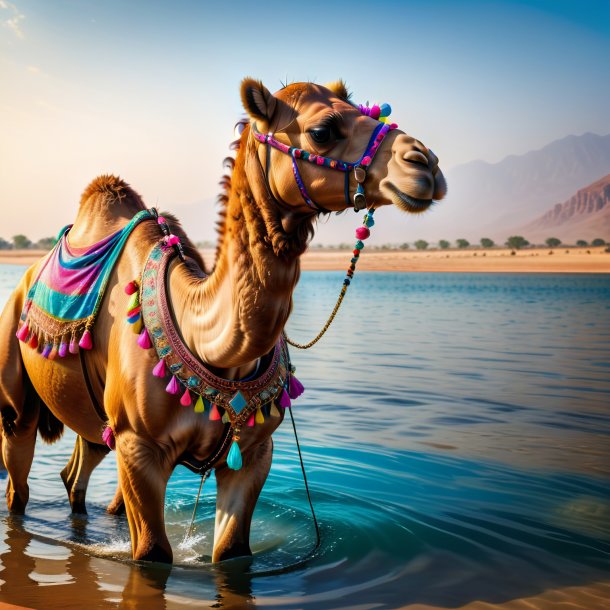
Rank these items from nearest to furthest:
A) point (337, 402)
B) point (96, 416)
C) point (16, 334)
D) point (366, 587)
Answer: point (366, 587), point (96, 416), point (16, 334), point (337, 402)

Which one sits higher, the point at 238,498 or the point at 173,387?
the point at 173,387

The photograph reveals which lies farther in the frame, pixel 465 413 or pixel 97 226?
pixel 465 413

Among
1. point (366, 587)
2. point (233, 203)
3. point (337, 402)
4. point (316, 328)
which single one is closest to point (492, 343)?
point (316, 328)

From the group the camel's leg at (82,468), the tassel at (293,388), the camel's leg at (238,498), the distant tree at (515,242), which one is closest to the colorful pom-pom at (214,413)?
the camel's leg at (238,498)

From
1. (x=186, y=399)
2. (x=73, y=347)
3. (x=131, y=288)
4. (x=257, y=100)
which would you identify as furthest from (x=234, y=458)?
(x=257, y=100)

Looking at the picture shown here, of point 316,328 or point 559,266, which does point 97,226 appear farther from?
point 559,266

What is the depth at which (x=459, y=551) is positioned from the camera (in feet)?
17.6

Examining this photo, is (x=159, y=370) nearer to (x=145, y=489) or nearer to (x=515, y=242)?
(x=145, y=489)

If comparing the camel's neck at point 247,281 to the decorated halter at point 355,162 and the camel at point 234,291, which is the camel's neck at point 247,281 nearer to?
the camel at point 234,291

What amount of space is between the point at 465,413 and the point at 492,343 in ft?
24.4

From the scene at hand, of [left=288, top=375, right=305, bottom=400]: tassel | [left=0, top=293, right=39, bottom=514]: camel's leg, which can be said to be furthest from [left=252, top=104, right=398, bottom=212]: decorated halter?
[left=0, top=293, right=39, bottom=514]: camel's leg

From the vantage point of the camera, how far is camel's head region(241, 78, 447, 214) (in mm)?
3322

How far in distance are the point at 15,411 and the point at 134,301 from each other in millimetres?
2095

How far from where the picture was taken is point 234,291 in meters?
3.80
